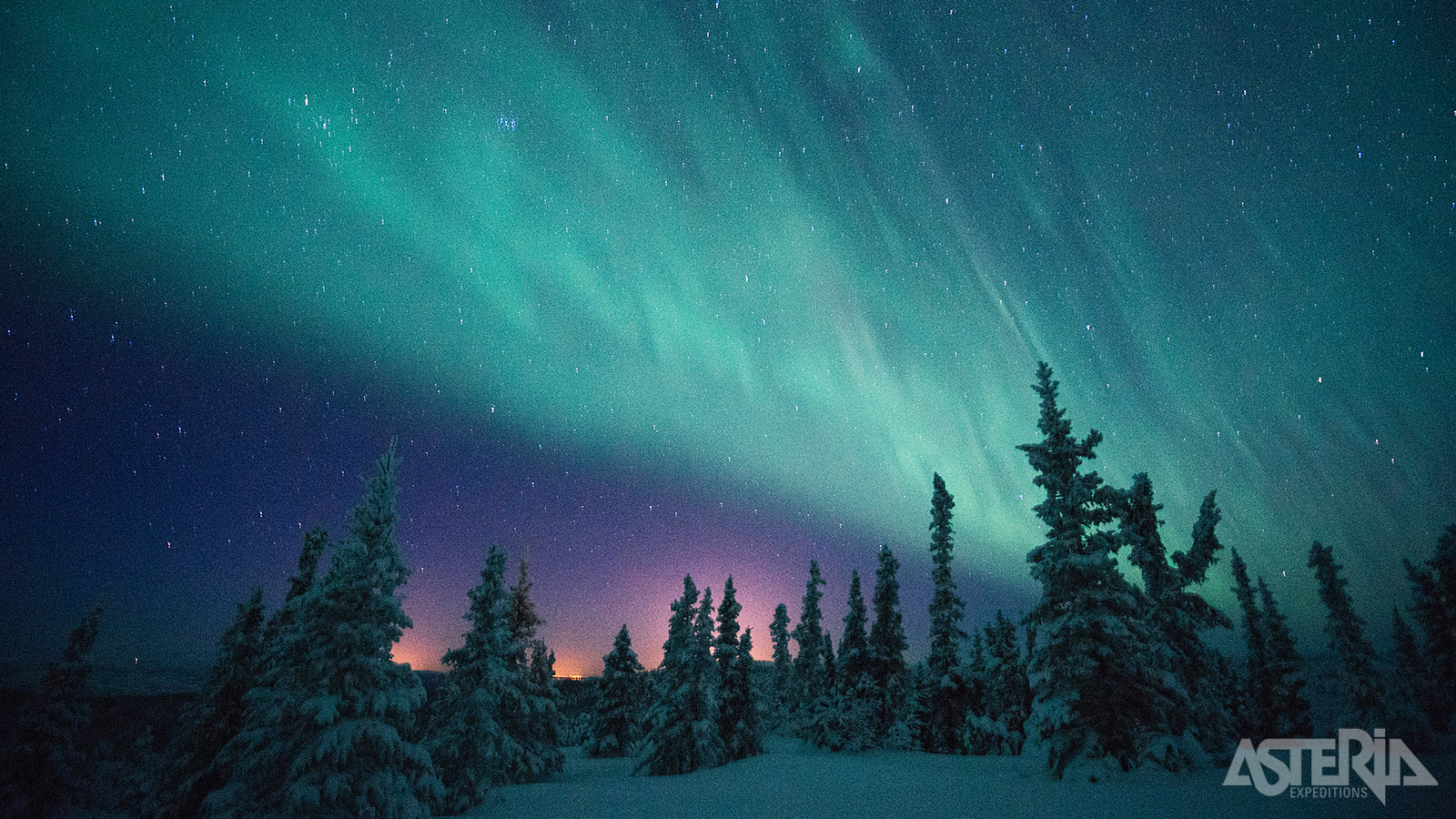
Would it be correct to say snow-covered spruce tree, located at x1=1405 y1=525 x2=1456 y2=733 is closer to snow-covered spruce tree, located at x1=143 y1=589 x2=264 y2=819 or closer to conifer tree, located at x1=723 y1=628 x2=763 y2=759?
conifer tree, located at x1=723 y1=628 x2=763 y2=759

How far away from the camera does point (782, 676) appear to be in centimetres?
9288

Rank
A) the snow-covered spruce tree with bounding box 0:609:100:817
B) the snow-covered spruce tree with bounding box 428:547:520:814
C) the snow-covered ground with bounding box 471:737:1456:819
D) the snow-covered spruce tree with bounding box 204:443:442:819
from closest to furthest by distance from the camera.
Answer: the snow-covered ground with bounding box 471:737:1456:819, the snow-covered spruce tree with bounding box 204:443:442:819, the snow-covered spruce tree with bounding box 428:547:520:814, the snow-covered spruce tree with bounding box 0:609:100:817

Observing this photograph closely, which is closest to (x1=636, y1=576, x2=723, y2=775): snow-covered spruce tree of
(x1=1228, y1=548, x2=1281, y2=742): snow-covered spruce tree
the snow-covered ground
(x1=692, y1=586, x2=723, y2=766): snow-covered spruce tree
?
(x1=692, y1=586, x2=723, y2=766): snow-covered spruce tree

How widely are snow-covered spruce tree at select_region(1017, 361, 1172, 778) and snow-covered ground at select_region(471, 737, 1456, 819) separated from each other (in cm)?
135

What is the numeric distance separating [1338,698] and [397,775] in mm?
61650

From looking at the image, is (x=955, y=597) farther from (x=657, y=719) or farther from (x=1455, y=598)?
Result: (x=1455, y=598)

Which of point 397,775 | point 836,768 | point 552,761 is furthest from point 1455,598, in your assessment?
point 397,775

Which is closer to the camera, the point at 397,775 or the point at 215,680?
the point at 397,775

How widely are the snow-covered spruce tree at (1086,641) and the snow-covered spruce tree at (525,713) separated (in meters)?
25.6

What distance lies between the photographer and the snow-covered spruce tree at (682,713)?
115 ft

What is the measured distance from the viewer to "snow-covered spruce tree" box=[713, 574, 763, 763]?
140 ft

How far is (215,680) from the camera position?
2797 cm

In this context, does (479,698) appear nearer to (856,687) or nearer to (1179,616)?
(856,687)

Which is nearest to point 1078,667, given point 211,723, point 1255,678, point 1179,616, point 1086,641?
point 1086,641
